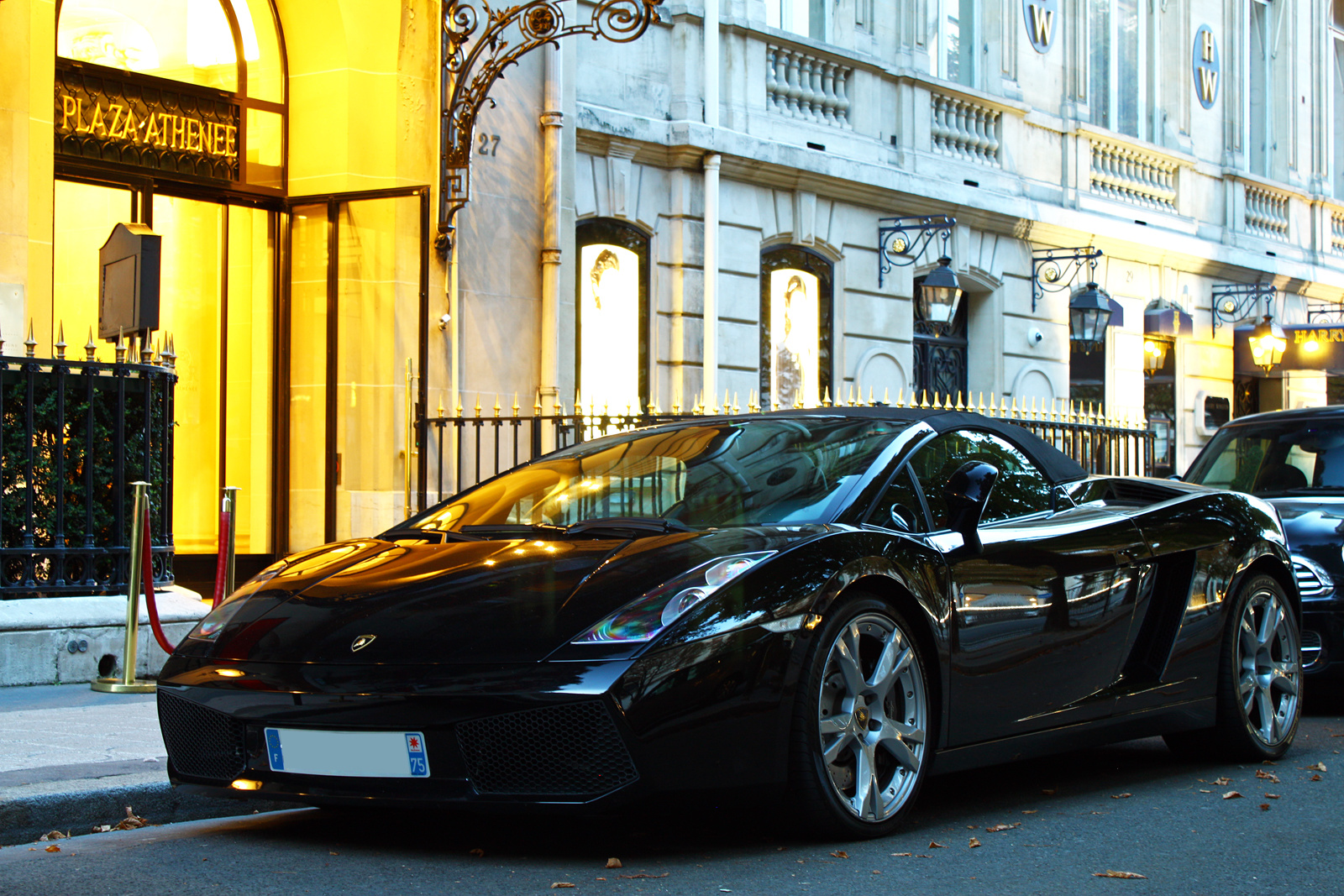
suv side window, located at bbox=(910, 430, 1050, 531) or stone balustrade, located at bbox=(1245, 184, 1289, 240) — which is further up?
stone balustrade, located at bbox=(1245, 184, 1289, 240)

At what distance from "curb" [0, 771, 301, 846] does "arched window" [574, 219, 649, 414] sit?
32.0 feet

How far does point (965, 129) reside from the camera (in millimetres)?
19078

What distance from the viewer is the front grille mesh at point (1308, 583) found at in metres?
8.04

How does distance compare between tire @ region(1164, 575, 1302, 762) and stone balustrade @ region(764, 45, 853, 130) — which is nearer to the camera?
tire @ region(1164, 575, 1302, 762)

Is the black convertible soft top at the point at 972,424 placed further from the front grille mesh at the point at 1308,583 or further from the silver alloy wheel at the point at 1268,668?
the front grille mesh at the point at 1308,583

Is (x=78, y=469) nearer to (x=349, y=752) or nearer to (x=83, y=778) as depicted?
(x=83, y=778)

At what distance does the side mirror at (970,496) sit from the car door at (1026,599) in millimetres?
35

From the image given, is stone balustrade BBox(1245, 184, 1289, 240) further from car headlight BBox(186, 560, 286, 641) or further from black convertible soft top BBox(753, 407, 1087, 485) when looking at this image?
car headlight BBox(186, 560, 286, 641)

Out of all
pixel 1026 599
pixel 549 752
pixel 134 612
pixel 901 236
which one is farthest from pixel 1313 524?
pixel 901 236

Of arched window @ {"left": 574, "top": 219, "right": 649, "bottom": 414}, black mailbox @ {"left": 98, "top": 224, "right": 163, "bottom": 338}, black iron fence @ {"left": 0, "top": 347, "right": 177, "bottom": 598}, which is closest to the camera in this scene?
black iron fence @ {"left": 0, "top": 347, "right": 177, "bottom": 598}

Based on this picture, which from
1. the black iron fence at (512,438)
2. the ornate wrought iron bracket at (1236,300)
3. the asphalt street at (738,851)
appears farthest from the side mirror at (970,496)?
the ornate wrought iron bracket at (1236,300)

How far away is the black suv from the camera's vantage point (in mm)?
8000

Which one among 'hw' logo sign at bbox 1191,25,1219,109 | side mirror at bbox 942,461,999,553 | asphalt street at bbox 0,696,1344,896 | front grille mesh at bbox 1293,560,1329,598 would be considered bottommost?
asphalt street at bbox 0,696,1344,896

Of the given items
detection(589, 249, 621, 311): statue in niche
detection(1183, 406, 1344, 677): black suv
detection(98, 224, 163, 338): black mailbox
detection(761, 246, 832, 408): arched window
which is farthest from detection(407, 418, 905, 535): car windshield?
detection(761, 246, 832, 408): arched window
